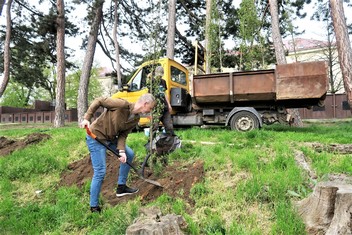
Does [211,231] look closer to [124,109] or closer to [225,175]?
[225,175]

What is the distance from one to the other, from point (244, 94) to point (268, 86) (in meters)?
0.72

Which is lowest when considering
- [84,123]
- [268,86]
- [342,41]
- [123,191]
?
[123,191]

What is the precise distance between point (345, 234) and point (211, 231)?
4.59 feet

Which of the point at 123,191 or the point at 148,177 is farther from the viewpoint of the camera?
the point at 148,177

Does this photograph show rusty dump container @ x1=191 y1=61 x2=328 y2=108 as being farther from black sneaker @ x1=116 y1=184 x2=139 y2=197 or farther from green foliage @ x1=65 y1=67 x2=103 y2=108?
green foliage @ x1=65 y1=67 x2=103 y2=108

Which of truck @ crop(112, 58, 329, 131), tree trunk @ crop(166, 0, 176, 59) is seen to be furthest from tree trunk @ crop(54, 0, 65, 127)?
truck @ crop(112, 58, 329, 131)

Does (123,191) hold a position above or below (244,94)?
below

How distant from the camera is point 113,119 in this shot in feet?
12.9

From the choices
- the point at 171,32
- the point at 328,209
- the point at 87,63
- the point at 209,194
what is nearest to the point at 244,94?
the point at 209,194

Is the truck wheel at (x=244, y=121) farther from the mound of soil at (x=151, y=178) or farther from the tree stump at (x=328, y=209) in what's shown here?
the tree stump at (x=328, y=209)

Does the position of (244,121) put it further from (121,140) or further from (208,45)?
(208,45)

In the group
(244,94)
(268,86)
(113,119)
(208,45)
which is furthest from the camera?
(208,45)

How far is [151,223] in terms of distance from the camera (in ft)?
9.00

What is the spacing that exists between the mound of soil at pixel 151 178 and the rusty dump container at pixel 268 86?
4.07 meters
